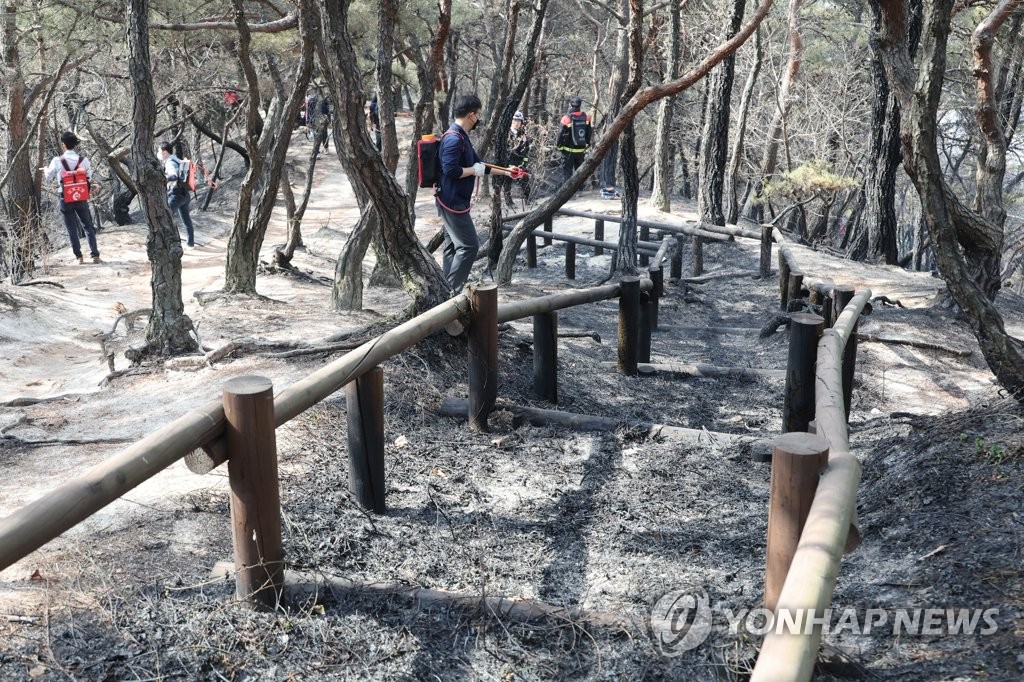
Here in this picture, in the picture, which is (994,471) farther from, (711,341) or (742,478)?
(711,341)

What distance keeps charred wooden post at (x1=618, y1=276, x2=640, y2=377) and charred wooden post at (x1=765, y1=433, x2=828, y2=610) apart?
3.96 metres

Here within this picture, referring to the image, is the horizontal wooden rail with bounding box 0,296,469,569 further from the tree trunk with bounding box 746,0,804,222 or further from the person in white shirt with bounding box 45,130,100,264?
the tree trunk with bounding box 746,0,804,222

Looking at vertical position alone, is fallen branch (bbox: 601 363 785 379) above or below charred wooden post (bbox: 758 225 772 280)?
below

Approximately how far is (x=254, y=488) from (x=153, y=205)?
439cm

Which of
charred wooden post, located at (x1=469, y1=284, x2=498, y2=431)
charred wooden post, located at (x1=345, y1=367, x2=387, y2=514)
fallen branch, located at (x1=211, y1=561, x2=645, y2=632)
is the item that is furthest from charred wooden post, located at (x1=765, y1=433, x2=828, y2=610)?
charred wooden post, located at (x1=469, y1=284, x2=498, y2=431)

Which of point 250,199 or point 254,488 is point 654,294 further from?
point 254,488

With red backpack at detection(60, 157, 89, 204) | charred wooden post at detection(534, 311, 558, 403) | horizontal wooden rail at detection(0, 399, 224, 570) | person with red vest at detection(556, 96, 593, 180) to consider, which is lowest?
charred wooden post at detection(534, 311, 558, 403)

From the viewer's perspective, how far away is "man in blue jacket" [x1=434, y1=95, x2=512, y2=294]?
721 centimetres

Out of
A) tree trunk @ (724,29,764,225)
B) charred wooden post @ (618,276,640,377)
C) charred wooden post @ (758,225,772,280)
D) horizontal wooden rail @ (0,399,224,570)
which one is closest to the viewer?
horizontal wooden rail @ (0,399,224,570)

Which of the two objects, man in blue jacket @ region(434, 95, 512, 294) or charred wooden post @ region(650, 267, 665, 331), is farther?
charred wooden post @ region(650, 267, 665, 331)

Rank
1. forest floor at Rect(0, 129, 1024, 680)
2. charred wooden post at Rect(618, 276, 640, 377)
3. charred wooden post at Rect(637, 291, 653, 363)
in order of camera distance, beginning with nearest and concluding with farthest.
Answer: forest floor at Rect(0, 129, 1024, 680) → charred wooden post at Rect(618, 276, 640, 377) → charred wooden post at Rect(637, 291, 653, 363)

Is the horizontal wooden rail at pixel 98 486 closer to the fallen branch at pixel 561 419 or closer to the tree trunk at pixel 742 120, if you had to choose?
the fallen branch at pixel 561 419

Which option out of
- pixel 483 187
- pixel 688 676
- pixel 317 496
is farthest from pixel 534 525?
pixel 483 187

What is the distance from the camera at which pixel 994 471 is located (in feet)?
12.2
